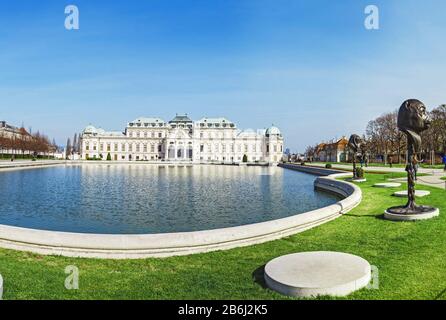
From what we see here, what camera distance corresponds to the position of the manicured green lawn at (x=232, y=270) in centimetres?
606

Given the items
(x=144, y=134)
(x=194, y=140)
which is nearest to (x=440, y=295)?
(x=194, y=140)

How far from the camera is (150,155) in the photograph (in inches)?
5079

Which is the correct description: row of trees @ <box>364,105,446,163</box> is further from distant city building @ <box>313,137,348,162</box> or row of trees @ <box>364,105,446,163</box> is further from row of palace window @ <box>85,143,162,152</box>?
row of palace window @ <box>85,143,162,152</box>

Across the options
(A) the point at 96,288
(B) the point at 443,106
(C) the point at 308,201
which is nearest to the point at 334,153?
(B) the point at 443,106

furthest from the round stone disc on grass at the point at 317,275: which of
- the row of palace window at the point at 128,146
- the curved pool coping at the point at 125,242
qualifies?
the row of palace window at the point at 128,146

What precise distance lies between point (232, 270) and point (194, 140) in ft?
373

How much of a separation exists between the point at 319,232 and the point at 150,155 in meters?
122

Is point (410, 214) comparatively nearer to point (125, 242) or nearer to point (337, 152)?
point (125, 242)

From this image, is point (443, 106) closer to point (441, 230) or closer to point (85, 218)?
point (441, 230)

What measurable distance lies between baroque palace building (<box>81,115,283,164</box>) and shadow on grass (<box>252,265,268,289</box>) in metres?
114

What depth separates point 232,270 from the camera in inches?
293

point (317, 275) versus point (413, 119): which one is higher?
point (413, 119)

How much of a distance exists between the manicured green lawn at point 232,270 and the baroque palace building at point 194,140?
366 feet

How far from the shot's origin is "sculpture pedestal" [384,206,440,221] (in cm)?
1142
